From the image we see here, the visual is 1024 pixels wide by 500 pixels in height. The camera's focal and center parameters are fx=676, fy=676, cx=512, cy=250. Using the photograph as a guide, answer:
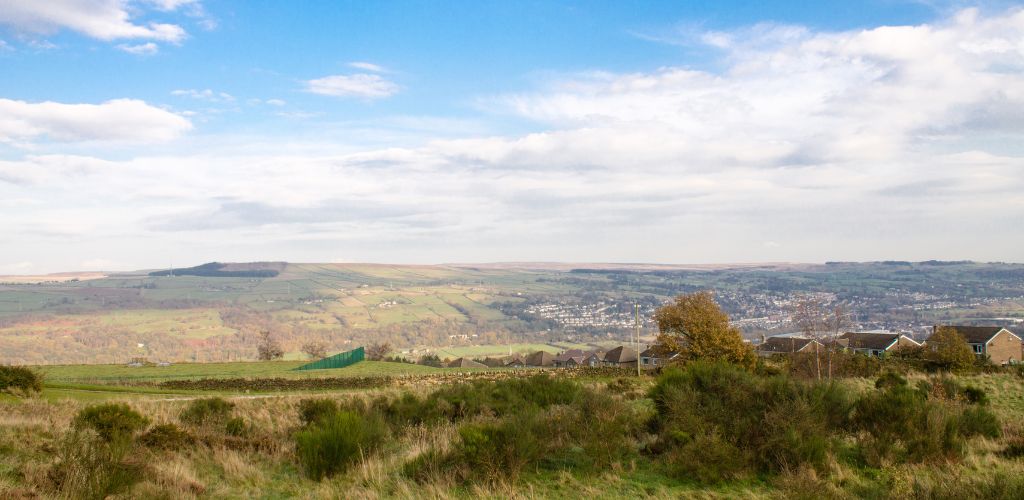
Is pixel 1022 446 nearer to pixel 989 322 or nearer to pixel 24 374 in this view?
pixel 24 374

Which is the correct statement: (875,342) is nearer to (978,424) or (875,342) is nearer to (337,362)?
(337,362)

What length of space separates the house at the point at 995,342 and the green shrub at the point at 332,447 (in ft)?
248

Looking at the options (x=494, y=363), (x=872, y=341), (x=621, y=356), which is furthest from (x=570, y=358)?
(x=872, y=341)

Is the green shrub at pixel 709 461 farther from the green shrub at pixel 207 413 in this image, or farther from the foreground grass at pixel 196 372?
the foreground grass at pixel 196 372

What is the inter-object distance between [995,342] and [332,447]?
8268 cm

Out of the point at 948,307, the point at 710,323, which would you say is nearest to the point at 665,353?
the point at 710,323

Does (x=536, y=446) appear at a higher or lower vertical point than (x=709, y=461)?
higher

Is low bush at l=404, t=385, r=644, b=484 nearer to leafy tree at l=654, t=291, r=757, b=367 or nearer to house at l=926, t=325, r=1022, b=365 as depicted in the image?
leafy tree at l=654, t=291, r=757, b=367

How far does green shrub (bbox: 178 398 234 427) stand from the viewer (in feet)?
54.6

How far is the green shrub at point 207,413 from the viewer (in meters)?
16.7

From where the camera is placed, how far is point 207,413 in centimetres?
1811

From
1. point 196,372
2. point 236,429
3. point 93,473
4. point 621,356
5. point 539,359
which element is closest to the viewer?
point 93,473

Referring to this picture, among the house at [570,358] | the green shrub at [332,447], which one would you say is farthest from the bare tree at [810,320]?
the house at [570,358]

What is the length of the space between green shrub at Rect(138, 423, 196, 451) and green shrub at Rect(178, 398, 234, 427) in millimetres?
3811
